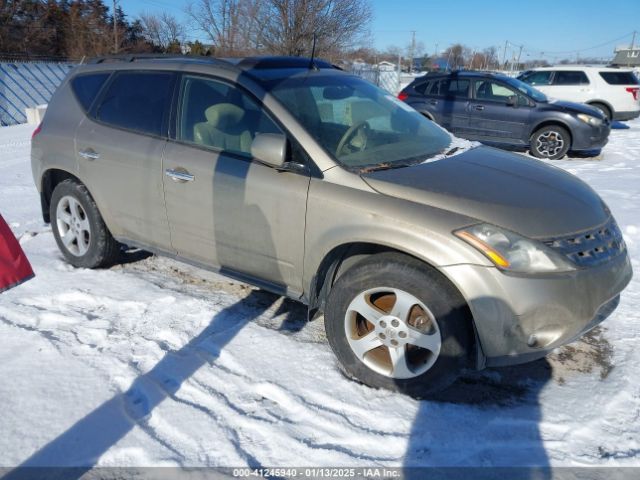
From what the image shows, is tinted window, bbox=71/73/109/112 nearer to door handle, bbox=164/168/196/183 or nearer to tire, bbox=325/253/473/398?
door handle, bbox=164/168/196/183

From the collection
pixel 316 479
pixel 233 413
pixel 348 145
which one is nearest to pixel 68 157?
pixel 348 145

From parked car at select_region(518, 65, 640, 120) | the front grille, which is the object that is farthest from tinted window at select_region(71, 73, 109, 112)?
parked car at select_region(518, 65, 640, 120)

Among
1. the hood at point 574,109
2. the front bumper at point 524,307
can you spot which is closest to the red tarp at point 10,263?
the front bumper at point 524,307

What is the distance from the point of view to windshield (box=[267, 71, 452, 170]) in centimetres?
313

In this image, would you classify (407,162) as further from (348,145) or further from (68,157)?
(68,157)

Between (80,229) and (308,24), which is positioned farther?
(308,24)

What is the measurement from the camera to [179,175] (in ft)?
11.4

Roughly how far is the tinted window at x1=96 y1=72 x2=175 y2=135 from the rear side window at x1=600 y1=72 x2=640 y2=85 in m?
14.5

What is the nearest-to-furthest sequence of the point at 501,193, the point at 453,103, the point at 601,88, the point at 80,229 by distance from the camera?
the point at 501,193 < the point at 80,229 < the point at 453,103 < the point at 601,88

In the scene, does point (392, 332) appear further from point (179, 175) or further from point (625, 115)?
point (625, 115)

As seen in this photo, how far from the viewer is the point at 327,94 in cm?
360

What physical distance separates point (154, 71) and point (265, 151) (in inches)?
59.3

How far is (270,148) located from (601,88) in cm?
1457

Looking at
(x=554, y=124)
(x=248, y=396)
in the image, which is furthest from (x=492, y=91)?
(x=248, y=396)
